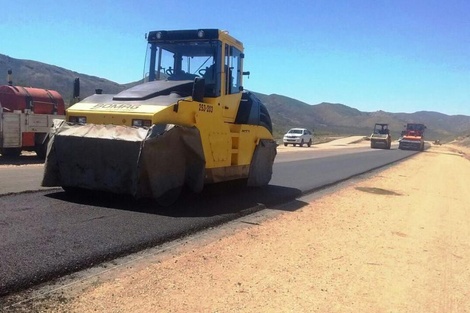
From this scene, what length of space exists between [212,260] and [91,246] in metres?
1.36

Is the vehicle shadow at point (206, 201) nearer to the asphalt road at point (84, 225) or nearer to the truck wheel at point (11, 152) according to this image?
the asphalt road at point (84, 225)

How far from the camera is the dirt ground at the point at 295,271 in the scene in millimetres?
3916

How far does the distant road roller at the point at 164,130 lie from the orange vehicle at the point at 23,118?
6563 mm

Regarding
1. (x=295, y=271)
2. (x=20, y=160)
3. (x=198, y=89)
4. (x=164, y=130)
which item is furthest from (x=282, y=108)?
(x=295, y=271)

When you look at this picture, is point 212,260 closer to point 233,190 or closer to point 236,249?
point 236,249

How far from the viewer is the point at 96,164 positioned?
6875 millimetres

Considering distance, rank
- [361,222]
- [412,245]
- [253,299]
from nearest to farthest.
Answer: [253,299], [412,245], [361,222]

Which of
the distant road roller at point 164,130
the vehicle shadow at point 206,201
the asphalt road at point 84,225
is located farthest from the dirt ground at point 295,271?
the distant road roller at point 164,130

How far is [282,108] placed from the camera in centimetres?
16650

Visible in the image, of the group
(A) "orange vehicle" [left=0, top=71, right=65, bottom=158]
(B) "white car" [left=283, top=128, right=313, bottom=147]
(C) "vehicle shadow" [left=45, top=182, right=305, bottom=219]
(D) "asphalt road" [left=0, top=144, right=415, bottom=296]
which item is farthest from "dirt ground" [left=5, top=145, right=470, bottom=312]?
(B) "white car" [left=283, top=128, right=313, bottom=147]

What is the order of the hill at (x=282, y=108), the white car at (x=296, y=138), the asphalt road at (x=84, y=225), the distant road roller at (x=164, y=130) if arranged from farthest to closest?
1. the hill at (x=282, y=108)
2. the white car at (x=296, y=138)
3. the distant road roller at (x=164, y=130)
4. the asphalt road at (x=84, y=225)

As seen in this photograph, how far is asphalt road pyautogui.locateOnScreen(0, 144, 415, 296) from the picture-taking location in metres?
4.36

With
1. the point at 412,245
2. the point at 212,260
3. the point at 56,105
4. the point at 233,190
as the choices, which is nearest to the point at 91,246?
the point at 212,260

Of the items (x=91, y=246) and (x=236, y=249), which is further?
(x=236, y=249)
